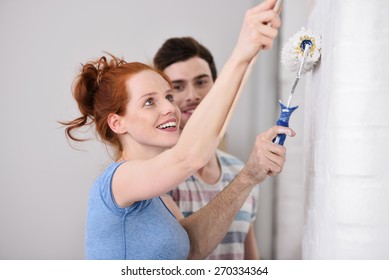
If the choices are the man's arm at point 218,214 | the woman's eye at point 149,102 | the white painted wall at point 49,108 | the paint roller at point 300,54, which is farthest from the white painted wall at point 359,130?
the white painted wall at point 49,108

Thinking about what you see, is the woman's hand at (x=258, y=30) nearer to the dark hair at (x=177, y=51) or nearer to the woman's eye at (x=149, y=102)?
the woman's eye at (x=149, y=102)

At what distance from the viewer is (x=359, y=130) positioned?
0.64 m

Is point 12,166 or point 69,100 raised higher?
point 69,100

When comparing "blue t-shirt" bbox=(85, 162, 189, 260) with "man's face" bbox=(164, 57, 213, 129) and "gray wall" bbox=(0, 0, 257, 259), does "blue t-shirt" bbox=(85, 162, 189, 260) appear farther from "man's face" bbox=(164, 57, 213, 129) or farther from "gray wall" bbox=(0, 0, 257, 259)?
"man's face" bbox=(164, 57, 213, 129)

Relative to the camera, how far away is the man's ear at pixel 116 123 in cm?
92

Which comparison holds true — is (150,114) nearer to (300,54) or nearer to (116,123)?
(116,123)

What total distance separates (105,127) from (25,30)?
0.32m

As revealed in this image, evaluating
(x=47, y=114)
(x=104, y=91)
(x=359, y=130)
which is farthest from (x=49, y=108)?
(x=359, y=130)

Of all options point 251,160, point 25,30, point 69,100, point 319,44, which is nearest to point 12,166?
point 69,100

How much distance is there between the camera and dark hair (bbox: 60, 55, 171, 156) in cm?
91

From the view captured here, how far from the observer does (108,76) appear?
3.04 ft

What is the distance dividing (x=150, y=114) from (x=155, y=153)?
98 mm

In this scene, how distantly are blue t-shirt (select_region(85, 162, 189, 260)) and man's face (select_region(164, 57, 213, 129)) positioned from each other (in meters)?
0.48
